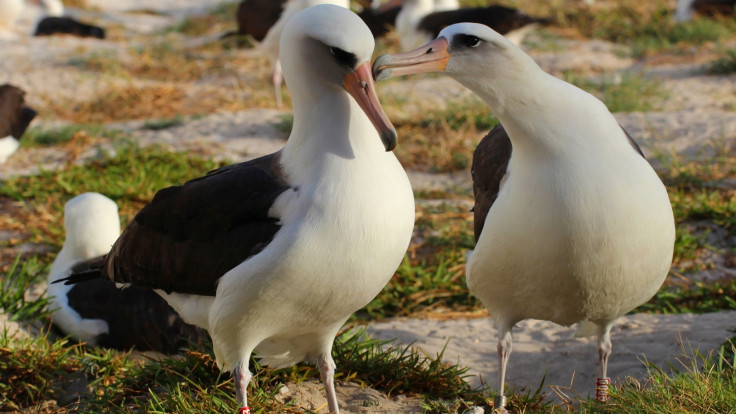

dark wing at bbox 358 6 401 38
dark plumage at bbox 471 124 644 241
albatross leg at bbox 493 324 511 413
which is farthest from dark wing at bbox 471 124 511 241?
dark wing at bbox 358 6 401 38

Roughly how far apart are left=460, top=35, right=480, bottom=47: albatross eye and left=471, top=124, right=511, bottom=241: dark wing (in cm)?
57

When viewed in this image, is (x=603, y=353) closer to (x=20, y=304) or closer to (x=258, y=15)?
(x=20, y=304)

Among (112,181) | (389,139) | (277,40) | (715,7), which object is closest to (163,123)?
(277,40)

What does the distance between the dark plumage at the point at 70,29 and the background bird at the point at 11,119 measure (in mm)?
6864

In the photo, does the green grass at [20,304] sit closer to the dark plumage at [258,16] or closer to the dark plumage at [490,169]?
the dark plumage at [490,169]

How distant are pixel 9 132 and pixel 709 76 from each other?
659 centimetres

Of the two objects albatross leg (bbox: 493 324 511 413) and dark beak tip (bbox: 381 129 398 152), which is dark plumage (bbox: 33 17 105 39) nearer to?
albatross leg (bbox: 493 324 511 413)

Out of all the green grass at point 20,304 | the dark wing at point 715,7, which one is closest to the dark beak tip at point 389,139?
the green grass at point 20,304

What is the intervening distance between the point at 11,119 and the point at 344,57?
568 cm

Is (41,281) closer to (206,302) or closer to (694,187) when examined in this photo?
(206,302)

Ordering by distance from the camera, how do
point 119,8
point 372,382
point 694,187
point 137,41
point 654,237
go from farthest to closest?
point 119,8, point 137,41, point 694,187, point 372,382, point 654,237

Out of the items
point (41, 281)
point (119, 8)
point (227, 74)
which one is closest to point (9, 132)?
point (41, 281)

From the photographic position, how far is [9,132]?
25.3ft

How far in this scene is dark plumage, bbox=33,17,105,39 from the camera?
579 inches
